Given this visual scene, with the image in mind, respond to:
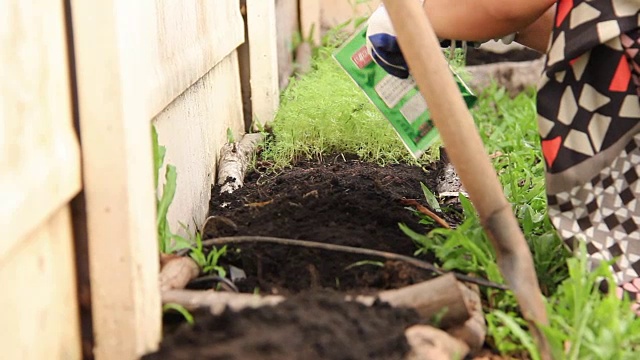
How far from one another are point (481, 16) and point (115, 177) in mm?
1064

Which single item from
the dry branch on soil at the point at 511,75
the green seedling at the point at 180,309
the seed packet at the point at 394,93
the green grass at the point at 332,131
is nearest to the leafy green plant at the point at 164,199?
the green seedling at the point at 180,309

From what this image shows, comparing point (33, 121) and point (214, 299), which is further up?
point (33, 121)

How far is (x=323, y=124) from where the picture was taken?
3027 mm

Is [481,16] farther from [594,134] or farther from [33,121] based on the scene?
[33,121]

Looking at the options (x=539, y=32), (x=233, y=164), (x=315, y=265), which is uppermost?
(x=539, y=32)

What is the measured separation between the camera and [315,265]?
1626 mm

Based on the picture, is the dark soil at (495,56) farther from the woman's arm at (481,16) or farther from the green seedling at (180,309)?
the green seedling at (180,309)

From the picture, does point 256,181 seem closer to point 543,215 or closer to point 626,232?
point 543,215

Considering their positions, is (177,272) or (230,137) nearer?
(177,272)

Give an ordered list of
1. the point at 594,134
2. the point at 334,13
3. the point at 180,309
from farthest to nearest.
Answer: the point at 334,13 < the point at 594,134 < the point at 180,309

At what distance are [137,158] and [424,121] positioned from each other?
45.4 inches

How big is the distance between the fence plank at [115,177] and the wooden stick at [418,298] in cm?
12

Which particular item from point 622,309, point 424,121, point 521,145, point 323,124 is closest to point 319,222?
point 424,121

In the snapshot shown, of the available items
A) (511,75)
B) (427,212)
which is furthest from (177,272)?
(511,75)
